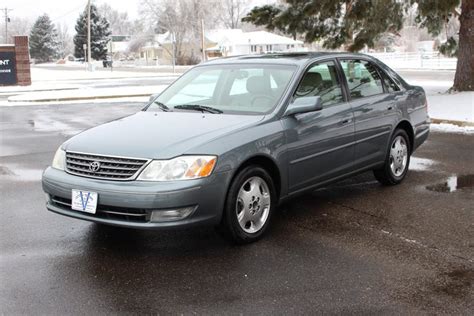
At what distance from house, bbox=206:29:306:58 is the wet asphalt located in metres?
66.8

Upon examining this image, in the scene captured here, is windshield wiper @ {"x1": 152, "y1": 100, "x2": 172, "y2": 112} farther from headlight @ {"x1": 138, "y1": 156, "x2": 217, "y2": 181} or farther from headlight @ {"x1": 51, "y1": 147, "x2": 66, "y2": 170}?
headlight @ {"x1": 138, "y1": 156, "x2": 217, "y2": 181}

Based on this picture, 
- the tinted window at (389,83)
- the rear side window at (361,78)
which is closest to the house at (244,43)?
the tinted window at (389,83)

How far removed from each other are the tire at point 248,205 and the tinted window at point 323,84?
1.01 metres

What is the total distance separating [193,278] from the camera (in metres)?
4.07

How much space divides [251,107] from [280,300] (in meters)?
2.08

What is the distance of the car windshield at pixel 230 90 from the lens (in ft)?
17.2

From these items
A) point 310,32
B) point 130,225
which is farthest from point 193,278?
point 310,32

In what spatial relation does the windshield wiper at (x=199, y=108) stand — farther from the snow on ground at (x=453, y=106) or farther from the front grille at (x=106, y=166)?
the snow on ground at (x=453, y=106)

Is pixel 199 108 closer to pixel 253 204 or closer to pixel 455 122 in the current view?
pixel 253 204

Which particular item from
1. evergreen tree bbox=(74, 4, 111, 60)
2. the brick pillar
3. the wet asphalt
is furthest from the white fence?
evergreen tree bbox=(74, 4, 111, 60)

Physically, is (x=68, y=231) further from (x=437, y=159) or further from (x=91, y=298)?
(x=437, y=159)

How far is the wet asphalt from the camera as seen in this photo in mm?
3672

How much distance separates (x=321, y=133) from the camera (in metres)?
5.38

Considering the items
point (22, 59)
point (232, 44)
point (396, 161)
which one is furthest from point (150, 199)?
point (232, 44)
